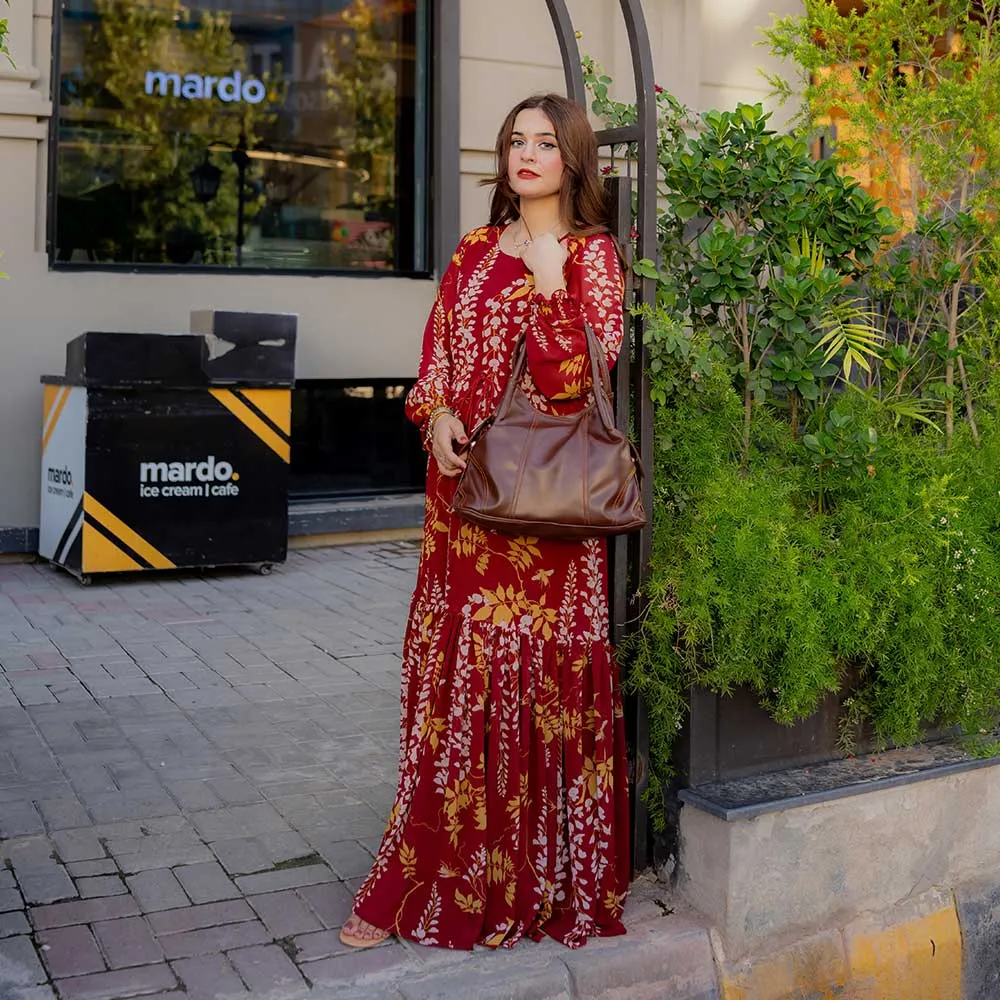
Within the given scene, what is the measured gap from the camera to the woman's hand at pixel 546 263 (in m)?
3.36

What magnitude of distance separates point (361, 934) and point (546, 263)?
171 cm

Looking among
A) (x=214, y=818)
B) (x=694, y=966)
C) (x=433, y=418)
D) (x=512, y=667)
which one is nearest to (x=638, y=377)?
(x=433, y=418)

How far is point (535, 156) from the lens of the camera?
11.2ft

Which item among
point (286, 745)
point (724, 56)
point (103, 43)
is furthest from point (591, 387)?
point (724, 56)

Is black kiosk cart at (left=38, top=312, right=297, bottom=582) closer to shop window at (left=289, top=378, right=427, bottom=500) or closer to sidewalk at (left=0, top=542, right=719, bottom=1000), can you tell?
sidewalk at (left=0, top=542, right=719, bottom=1000)

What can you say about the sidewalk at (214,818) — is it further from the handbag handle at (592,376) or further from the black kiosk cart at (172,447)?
the handbag handle at (592,376)

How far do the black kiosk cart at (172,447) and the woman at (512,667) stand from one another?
446cm

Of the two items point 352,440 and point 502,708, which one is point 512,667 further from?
point 352,440

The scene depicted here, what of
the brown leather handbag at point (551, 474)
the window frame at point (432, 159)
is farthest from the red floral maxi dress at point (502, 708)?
the window frame at point (432, 159)

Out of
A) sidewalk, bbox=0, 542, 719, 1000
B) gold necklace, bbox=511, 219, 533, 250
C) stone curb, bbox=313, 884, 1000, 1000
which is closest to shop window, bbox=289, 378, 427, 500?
sidewalk, bbox=0, 542, 719, 1000

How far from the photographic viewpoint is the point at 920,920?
12.9 feet

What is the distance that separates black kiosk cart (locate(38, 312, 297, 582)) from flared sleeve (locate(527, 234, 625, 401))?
4639 mm

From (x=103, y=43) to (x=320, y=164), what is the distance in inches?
64.4

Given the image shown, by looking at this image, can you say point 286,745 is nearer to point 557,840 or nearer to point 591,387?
point 557,840
